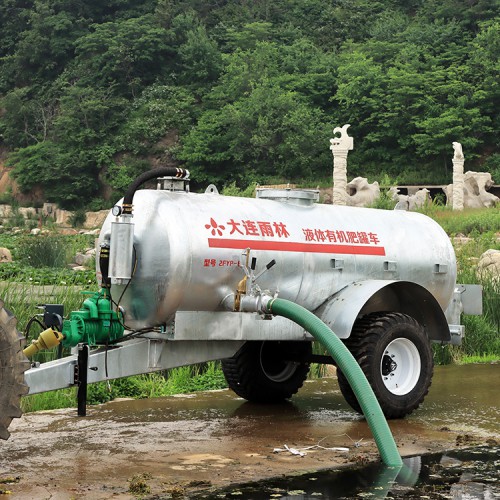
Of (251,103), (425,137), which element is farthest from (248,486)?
(251,103)

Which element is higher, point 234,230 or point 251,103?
point 251,103

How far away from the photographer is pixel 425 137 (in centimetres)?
4991

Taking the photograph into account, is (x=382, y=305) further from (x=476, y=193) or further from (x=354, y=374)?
(x=476, y=193)

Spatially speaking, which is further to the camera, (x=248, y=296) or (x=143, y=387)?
(x=143, y=387)

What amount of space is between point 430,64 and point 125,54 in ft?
61.5

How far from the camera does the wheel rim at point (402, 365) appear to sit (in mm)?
8977

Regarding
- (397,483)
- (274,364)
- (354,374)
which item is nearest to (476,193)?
(274,364)

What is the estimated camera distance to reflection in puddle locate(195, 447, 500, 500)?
6.34 meters

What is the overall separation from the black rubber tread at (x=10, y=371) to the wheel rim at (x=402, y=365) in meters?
3.42

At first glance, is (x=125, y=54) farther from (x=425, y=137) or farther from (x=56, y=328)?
(x=56, y=328)

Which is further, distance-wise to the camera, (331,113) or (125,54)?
(125,54)

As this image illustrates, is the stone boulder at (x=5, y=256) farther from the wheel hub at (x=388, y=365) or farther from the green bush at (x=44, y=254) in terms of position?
the wheel hub at (x=388, y=365)

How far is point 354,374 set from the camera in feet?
25.3

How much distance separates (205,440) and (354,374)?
47.5 inches
